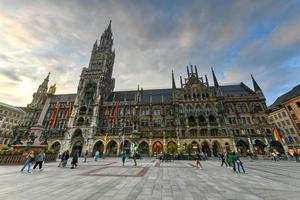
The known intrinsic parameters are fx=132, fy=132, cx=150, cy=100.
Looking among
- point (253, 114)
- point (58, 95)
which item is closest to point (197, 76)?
point (253, 114)

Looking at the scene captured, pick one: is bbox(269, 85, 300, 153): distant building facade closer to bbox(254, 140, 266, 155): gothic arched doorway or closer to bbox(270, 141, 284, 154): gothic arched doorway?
bbox(270, 141, 284, 154): gothic arched doorway

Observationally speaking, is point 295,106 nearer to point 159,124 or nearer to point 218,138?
point 218,138

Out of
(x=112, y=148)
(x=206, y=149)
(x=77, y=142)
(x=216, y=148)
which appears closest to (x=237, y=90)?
(x=216, y=148)

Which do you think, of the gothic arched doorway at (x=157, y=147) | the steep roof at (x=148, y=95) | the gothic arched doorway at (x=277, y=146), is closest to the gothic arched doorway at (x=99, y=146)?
the gothic arched doorway at (x=157, y=147)

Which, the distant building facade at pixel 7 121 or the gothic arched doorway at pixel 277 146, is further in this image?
the distant building facade at pixel 7 121

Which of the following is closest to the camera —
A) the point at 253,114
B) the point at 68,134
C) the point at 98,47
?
the point at 253,114

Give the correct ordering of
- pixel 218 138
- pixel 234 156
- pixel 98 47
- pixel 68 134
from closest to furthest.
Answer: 1. pixel 234 156
2. pixel 218 138
3. pixel 68 134
4. pixel 98 47

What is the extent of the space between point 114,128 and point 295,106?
5776 centimetres

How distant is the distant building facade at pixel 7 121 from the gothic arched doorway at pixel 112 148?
167 feet

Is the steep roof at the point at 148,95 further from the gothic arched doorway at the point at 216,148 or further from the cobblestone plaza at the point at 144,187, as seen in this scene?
the cobblestone plaza at the point at 144,187

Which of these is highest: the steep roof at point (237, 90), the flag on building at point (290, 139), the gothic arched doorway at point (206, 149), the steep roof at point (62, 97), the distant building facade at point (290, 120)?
the steep roof at point (62, 97)

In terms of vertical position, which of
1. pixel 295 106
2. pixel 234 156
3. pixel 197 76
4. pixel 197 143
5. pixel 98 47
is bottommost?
pixel 234 156

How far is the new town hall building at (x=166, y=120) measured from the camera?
39438 millimetres

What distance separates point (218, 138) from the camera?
38438mm
